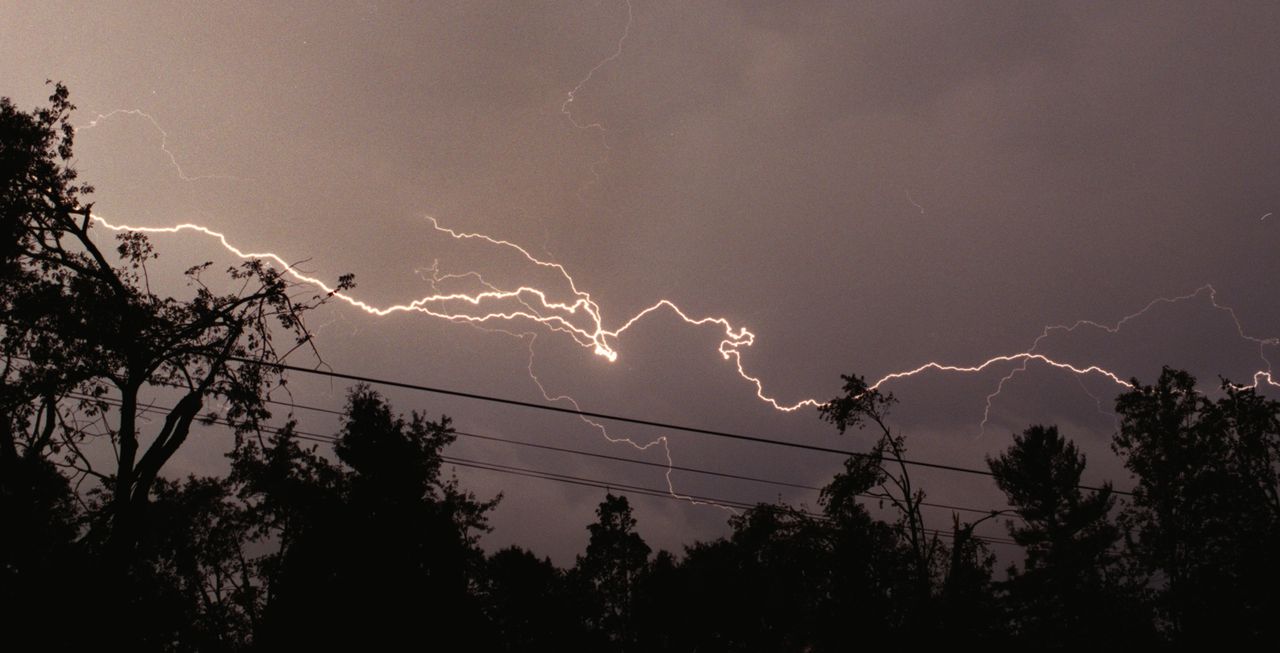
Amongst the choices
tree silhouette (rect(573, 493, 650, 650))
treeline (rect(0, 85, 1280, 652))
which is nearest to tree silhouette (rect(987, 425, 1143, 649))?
treeline (rect(0, 85, 1280, 652))

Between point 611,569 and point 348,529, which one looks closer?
point 348,529

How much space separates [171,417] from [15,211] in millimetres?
3401

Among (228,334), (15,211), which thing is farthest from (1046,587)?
(15,211)

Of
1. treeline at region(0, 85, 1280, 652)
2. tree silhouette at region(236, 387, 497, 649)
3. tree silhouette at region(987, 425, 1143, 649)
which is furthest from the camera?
tree silhouette at region(987, 425, 1143, 649)

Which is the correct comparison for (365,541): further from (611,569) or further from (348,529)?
(611,569)

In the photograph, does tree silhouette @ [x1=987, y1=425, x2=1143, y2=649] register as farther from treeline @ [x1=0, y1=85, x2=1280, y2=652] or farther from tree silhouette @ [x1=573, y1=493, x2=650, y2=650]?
tree silhouette @ [x1=573, y1=493, x2=650, y2=650]

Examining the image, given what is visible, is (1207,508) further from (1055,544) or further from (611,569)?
(611,569)

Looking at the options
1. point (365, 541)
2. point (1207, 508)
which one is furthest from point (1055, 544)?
point (365, 541)

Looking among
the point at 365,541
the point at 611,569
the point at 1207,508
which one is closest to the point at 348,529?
the point at 365,541

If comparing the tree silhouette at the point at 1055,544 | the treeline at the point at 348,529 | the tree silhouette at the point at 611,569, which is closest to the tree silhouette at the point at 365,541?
the treeline at the point at 348,529

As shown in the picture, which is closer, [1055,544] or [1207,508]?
[1207,508]

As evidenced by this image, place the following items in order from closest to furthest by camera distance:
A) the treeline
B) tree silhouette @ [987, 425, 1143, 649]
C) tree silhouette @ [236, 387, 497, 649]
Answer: the treeline < tree silhouette @ [236, 387, 497, 649] < tree silhouette @ [987, 425, 1143, 649]

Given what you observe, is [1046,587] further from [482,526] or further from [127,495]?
[127,495]

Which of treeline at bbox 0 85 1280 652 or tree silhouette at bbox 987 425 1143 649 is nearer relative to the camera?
treeline at bbox 0 85 1280 652
